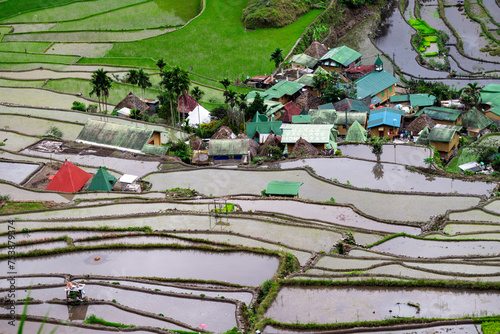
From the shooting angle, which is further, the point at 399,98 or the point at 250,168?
the point at 399,98

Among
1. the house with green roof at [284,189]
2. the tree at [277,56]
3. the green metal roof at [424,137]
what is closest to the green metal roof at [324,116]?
the green metal roof at [424,137]

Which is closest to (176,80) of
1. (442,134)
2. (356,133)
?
(356,133)

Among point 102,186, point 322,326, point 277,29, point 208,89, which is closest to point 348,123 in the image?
point 208,89

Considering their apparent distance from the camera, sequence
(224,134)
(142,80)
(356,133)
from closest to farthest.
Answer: (224,134), (356,133), (142,80)

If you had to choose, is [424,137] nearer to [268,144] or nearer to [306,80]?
[268,144]

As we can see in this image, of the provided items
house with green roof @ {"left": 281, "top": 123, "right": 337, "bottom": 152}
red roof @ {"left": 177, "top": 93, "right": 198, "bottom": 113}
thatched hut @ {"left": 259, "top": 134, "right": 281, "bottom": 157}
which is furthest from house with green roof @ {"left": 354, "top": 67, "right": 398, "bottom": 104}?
red roof @ {"left": 177, "top": 93, "right": 198, "bottom": 113}

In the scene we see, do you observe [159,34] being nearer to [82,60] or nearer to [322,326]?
[82,60]
